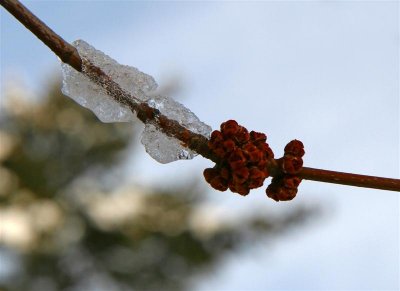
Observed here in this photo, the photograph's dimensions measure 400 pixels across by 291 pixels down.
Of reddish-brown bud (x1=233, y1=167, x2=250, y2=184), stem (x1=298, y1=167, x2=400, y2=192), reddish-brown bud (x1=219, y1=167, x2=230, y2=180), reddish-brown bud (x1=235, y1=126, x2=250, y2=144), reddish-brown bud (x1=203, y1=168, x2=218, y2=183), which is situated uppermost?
reddish-brown bud (x1=235, y1=126, x2=250, y2=144)

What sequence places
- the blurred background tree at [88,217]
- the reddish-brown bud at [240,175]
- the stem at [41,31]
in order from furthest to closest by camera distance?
1. the blurred background tree at [88,217]
2. the reddish-brown bud at [240,175]
3. the stem at [41,31]

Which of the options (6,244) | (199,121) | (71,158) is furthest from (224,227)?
(199,121)

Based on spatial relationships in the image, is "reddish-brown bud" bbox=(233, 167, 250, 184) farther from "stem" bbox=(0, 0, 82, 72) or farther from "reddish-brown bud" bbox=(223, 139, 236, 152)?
"stem" bbox=(0, 0, 82, 72)

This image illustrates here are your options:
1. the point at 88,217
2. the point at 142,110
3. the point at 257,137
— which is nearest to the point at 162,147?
the point at 142,110

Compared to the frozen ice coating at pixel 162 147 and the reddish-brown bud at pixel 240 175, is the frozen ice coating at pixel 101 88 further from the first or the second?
the reddish-brown bud at pixel 240 175

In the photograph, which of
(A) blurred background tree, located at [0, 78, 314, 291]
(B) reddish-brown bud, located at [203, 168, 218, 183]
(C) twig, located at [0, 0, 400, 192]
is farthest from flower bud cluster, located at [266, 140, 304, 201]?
(A) blurred background tree, located at [0, 78, 314, 291]

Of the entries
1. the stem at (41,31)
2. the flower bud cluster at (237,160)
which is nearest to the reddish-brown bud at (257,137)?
the flower bud cluster at (237,160)

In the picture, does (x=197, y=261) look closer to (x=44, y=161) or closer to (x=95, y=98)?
(x=44, y=161)
